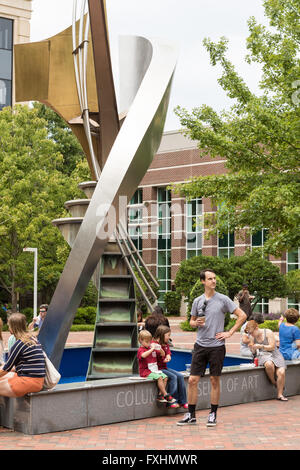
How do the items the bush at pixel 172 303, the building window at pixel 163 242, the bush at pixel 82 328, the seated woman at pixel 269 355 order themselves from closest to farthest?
1. the seated woman at pixel 269 355
2. the bush at pixel 82 328
3. the bush at pixel 172 303
4. the building window at pixel 163 242

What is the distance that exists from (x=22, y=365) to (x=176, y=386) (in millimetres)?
2219

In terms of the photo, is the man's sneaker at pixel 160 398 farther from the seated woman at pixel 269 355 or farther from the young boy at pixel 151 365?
the seated woman at pixel 269 355

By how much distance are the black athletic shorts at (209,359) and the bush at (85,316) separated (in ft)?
78.1

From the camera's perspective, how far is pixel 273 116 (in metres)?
15.0

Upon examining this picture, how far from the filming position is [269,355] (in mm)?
9492

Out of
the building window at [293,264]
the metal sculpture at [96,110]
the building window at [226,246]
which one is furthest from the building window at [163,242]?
the metal sculpture at [96,110]

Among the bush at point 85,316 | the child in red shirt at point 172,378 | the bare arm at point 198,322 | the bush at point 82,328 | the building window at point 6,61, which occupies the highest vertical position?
the building window at point 6,61

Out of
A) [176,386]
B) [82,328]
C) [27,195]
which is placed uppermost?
[27,195]

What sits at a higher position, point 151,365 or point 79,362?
point 151,365

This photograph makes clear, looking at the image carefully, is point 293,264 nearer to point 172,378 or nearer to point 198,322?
point 172,378

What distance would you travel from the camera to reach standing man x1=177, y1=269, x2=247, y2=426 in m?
7.30

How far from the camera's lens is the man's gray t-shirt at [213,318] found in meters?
7.31

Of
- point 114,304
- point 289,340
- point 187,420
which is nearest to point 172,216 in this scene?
point 114,304

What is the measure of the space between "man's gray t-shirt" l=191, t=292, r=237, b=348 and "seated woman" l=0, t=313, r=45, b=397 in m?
1.87
